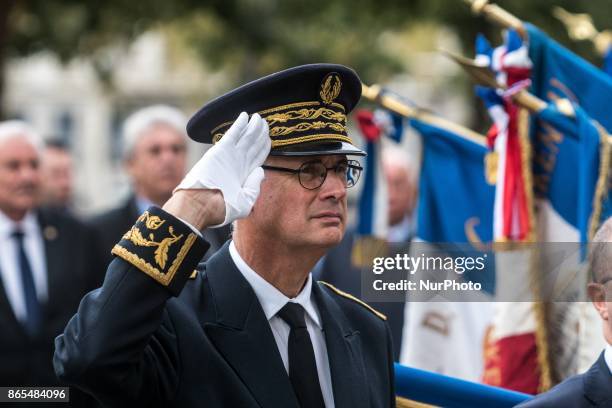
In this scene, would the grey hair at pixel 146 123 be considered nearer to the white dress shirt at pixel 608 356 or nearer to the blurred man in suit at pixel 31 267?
the blurred man in suit at pixel 31 267

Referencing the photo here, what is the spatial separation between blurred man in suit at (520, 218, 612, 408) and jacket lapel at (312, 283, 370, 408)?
443mm

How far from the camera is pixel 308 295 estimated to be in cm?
340

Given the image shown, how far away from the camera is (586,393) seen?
3.14 m

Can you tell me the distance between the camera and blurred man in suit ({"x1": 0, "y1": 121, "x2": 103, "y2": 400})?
6.46 metres

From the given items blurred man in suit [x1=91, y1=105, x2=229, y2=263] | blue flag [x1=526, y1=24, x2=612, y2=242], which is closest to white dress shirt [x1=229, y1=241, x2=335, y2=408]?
blue flag [x1=526, y1=24, x2=612, y2=242]

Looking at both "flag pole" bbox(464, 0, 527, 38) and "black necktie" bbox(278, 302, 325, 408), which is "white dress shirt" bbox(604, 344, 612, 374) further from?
"flag pole" bbox(464, 0, 527, 38)

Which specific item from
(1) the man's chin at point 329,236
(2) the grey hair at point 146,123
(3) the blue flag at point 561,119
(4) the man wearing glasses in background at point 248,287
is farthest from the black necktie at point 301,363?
(2) the grey hair at point 146,123

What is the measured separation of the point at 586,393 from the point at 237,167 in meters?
1.06

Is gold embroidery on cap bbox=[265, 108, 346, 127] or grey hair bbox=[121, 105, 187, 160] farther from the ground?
grey hair bbox=[121, 105, 187, 160]

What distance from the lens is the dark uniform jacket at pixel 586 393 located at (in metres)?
3.12

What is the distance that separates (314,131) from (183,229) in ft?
1.90

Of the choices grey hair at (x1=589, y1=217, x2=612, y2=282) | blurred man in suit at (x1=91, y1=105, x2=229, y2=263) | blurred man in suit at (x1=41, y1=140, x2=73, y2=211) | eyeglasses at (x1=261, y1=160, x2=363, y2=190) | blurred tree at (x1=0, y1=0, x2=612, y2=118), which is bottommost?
grey hair at (x1=589, y1=217, x2=612, y2=282)

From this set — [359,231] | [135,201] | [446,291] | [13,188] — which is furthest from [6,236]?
[446,291]

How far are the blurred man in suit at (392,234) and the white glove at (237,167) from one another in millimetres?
3413
